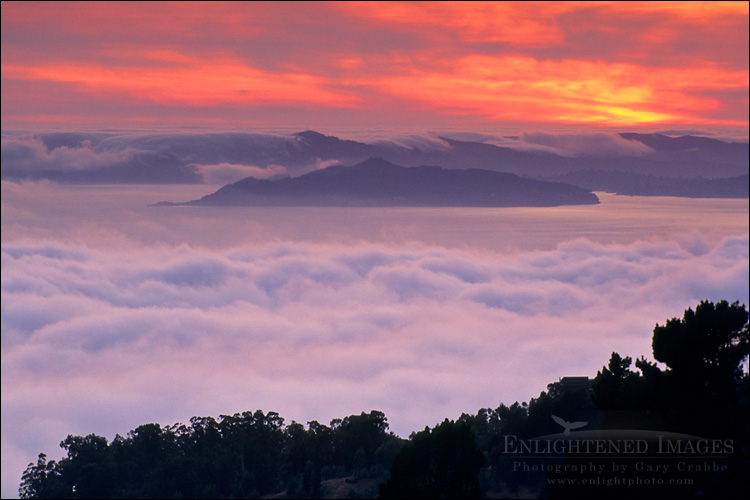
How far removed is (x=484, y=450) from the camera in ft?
138

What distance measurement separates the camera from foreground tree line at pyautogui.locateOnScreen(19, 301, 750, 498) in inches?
922

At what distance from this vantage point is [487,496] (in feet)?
127

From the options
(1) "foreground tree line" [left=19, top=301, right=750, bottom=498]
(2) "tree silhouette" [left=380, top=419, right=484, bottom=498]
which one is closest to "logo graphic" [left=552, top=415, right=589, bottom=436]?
(1) "foreground tree line" [left=19, top=301, right=750, bottom=498]

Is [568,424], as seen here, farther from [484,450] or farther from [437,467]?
[437,467]

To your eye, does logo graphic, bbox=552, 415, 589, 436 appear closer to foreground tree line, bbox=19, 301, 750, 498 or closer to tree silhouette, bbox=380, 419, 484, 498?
foreground tree line, bbox=19, 301, 750, 498

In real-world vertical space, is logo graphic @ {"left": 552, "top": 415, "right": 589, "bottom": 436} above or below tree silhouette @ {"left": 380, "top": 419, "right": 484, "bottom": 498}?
above

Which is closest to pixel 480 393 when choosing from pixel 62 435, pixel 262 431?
pixel 62 435

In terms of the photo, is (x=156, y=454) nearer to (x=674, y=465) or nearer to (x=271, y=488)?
(x=271, y=488)

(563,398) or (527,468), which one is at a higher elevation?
(563,398)

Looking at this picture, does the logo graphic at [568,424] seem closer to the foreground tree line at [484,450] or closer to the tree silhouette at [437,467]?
the foreground tree line at [484,450]

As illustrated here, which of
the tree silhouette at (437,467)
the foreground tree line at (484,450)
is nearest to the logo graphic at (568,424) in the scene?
the foreground tree line at (484,450)

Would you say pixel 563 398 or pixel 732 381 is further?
pixel 563 398

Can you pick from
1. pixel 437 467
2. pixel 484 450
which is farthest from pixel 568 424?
pixel 437 467

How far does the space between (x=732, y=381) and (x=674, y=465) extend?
3313 millimetres
